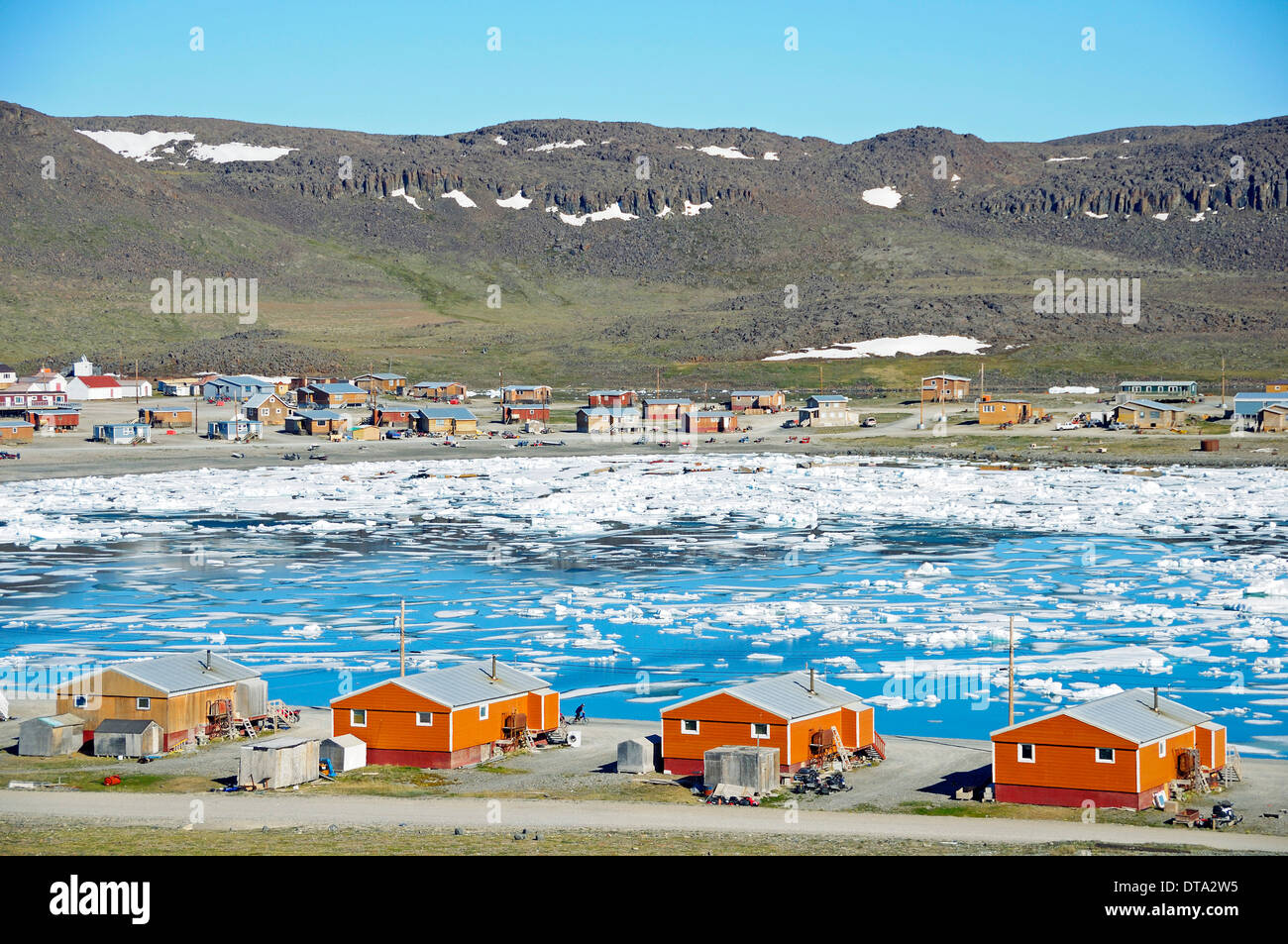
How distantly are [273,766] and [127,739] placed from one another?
Result: 5.15 m

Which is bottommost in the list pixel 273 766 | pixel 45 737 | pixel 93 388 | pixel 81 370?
pixel 45 737

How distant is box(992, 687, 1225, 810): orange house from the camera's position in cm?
2816

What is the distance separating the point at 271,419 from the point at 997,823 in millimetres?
96815

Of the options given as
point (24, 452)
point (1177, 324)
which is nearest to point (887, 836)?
point (24, 452)

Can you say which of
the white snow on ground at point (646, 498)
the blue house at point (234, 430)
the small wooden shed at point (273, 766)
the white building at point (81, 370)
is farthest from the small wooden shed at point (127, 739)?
the white building at point (81, 370)

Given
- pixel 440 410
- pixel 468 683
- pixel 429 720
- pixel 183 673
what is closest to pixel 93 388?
pixel 440 410

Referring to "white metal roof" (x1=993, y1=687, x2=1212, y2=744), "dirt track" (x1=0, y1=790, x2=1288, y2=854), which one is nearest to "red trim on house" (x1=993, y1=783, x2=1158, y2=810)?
"white metal roof" (x1=993, y1=687, x2=1212, y2=744)

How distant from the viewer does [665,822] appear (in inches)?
1048

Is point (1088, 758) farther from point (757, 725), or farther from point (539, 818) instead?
point (539, 818)

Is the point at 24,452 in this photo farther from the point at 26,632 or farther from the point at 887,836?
the point at 887,836

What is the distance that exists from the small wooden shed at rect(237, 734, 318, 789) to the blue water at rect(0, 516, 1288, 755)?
8.19 metres

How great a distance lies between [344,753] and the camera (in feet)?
103

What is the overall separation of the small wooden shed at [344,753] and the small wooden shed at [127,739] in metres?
4.04
